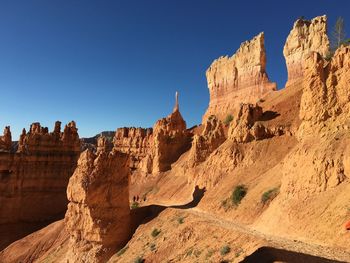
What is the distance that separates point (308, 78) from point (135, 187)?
41.1 metres

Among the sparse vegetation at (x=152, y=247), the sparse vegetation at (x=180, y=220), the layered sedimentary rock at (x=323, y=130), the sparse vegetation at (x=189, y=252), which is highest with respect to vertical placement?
the layered sedimentary rock at (x=323, y=130)

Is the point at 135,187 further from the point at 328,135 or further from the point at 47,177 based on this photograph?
the point at 328,135

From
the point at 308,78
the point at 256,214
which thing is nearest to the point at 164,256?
the point at 256,214

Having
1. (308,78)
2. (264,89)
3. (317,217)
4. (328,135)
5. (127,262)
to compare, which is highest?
(264,89)

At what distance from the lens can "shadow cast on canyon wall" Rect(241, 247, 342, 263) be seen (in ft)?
52.5

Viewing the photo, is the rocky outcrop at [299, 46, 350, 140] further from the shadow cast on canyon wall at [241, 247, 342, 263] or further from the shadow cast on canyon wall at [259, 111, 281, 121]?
the shadow cast on canyon wall at [259, 111, 281, 121]

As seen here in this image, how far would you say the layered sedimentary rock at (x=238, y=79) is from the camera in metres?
70.7

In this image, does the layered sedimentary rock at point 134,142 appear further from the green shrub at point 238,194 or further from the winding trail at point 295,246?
the winding trail at point 295,246

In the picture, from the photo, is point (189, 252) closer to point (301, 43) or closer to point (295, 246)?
point (295, 246)

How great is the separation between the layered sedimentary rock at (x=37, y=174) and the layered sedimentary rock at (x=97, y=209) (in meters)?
23.0

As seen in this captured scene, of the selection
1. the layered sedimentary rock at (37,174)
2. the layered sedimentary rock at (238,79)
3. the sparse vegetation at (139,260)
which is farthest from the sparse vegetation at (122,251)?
the layered sedimentary rock at (238,79)

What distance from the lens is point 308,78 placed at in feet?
86.2

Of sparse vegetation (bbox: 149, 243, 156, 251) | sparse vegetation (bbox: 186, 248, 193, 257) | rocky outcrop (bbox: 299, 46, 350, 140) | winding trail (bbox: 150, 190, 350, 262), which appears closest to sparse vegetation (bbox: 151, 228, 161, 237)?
sparse vegetation (bbox: 149, 243, 156, 251)

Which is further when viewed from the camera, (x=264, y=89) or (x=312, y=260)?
(x=264, y=89)
